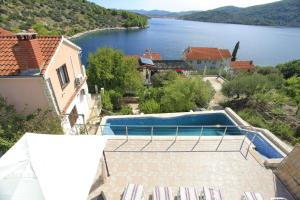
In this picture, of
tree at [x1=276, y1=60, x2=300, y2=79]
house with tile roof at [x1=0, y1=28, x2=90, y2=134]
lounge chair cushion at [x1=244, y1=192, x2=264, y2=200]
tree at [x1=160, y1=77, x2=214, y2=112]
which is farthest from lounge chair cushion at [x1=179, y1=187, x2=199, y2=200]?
tree at [x1=276, y1=60, x2=300, y2=79]

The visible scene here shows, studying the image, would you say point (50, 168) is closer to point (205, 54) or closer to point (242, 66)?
point (205, 54)

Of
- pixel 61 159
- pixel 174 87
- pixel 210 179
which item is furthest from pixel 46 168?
pixel 174 87

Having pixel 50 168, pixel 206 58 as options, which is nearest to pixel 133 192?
pixel 50 168

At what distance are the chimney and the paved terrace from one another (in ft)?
17.7

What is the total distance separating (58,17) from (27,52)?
4037 inches

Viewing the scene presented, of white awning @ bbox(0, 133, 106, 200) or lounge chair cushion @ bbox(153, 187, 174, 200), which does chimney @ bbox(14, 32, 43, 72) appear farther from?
lounge chair cushion @ bbox(153, 187, 174, 200)

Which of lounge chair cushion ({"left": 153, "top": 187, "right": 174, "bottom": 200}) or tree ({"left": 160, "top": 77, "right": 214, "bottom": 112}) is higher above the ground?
lounge chair cushion ({"left": 153, "top": 187, "right": 174, "bottom": 200})

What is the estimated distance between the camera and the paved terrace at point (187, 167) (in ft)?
27.5

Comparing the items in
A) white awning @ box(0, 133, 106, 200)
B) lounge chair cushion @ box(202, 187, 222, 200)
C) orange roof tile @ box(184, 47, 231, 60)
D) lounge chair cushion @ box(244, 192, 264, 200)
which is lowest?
orange roof tile @ box(184, 47, 231, 60)

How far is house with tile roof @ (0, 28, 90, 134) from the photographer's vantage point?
10.1 meters

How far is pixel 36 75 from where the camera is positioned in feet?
33.2

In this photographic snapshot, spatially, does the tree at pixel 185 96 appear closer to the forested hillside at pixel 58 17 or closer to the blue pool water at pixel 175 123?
the blue pool water at pixel 175 123

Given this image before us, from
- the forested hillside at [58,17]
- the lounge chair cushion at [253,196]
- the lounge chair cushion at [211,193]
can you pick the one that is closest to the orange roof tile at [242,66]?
the lounge chair cushion at [253,196]

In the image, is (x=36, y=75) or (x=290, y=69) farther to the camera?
(x=290, y=69)
